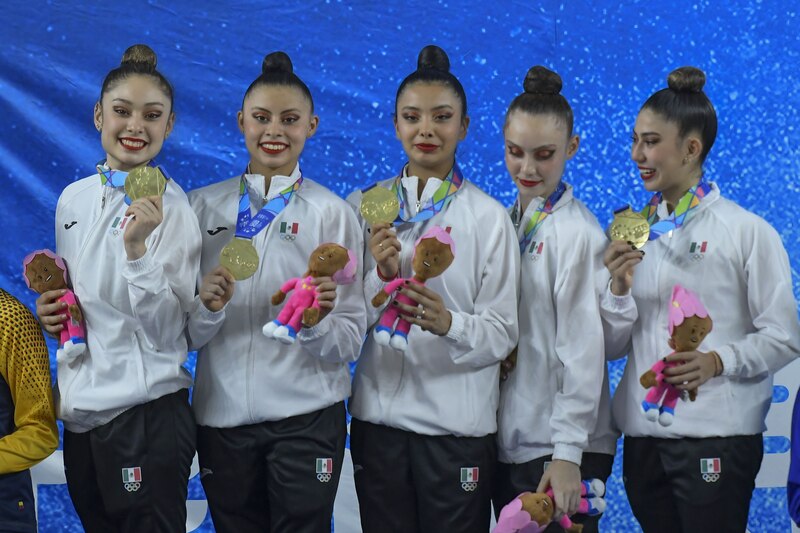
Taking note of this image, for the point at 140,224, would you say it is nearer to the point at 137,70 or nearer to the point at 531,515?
the point at 137,70

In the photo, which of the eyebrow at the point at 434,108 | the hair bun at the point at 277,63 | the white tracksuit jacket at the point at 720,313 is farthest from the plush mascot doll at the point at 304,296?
the white tracksuit jacket at the point at 720,313

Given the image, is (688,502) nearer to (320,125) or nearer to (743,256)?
(743,256)

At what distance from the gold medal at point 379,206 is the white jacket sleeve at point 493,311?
0.97 ft

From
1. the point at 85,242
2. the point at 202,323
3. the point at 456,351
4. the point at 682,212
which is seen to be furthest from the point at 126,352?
the point at 682,212

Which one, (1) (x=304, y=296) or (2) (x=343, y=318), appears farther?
(2) (x=343, y=318)

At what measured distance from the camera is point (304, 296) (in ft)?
9.11

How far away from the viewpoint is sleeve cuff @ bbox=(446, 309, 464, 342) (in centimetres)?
289

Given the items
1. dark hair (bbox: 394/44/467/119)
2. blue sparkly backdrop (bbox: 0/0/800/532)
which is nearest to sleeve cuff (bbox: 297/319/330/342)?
dark hair (bbox: 394/44/467/119)

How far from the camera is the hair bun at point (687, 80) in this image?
312cm

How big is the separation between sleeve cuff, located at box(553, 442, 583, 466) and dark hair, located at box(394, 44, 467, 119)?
99cm

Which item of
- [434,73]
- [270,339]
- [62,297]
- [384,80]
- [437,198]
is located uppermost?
[384,80]

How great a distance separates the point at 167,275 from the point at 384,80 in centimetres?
138

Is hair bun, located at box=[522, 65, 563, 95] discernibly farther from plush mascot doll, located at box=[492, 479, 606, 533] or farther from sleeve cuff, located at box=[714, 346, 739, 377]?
plush mascot doll, located at box=[492, 479, 606, 533]

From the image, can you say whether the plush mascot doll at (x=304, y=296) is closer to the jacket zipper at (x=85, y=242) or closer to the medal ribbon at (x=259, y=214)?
the medal ribbon at (x=259, y=214)
